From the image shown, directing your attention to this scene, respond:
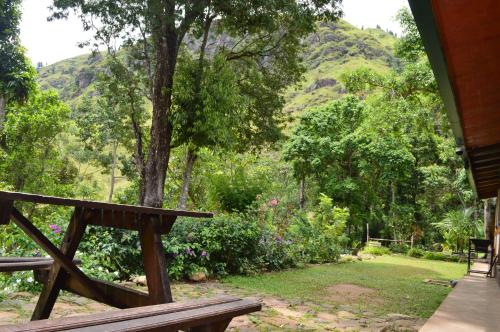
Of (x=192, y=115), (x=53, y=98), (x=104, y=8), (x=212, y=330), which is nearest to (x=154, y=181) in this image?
(x=192, y=115)

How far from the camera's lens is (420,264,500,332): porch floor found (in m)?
4.06

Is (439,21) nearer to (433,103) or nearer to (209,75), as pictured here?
(209,75)

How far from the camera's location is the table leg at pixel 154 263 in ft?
9.49

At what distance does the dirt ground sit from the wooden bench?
6.88 feet

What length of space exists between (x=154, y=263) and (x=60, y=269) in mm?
747

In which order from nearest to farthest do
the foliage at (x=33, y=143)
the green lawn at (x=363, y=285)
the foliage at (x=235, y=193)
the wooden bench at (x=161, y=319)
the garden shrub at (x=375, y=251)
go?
the wooden bench at (x=161, y=319) → the green lawn at (x=363, y=285) → the foliage at (x=235, y=193) → the garden shrub at (x=375, y=251) → the foliage at (x=33, y=143)

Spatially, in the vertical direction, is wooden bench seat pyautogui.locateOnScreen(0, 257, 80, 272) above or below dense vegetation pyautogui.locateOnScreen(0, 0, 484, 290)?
below

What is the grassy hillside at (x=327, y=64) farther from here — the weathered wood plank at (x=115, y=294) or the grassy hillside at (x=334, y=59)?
the weathered wood plank at (x=115, y=294)

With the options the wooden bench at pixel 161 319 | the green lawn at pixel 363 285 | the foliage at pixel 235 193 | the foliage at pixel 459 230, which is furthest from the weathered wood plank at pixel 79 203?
the foliage at pixel 459 230

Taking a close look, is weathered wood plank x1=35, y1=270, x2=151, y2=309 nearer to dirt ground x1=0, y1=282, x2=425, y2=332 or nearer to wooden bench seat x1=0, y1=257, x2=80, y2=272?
wooden bench seat x1=0, y1=257, x2=80, y2=272

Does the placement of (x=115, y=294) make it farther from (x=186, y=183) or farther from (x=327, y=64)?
(x=327, y=64)

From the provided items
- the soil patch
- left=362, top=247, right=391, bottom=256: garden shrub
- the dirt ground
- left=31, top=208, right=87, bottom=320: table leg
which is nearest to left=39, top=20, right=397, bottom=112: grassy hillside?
left=362, top=247, right=391, bottom=256: garden shrub

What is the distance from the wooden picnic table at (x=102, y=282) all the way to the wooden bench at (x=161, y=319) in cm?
54

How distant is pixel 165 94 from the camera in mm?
12086
